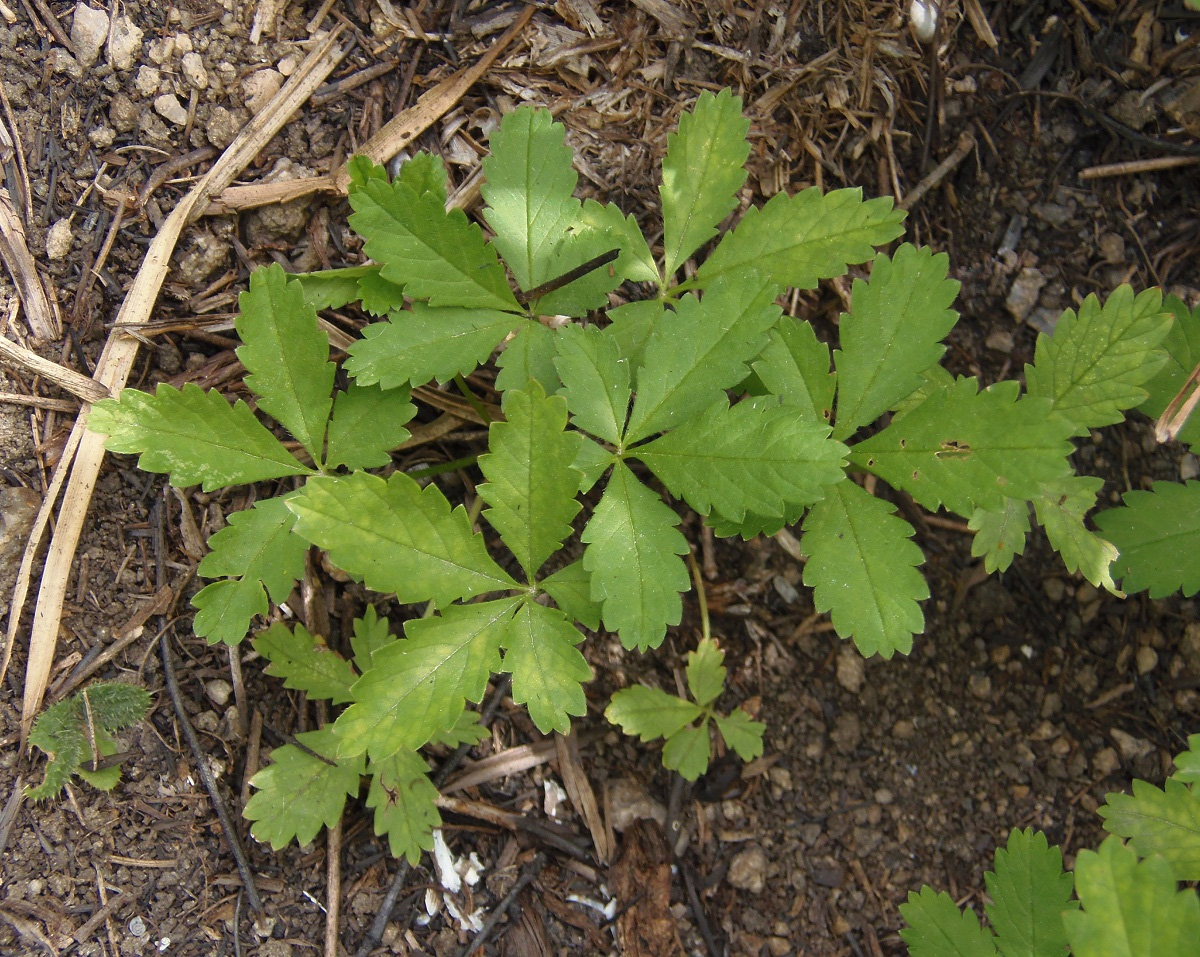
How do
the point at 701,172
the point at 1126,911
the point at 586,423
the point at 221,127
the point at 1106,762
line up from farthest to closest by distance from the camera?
the point at 1106,762
the point at 221,127
the point at 701,172
the point at 586,423
the point at 1126,911

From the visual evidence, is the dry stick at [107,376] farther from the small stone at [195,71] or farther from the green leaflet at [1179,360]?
the green leaflet at [1179,360]

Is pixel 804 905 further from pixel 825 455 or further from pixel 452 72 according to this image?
pixel 452 72

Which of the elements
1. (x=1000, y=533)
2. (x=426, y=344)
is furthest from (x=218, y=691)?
(x=1000, y=533)

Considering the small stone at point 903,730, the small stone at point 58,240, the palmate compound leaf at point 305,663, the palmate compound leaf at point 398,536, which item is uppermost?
the small stone at point 58,240

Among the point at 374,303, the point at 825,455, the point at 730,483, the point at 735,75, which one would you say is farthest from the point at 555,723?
the point at 735,75

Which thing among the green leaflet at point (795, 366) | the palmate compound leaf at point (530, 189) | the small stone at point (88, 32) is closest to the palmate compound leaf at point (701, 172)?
the palmate compound leaf at point (530, 189)

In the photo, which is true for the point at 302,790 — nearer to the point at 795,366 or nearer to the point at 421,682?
the point at 421,682
